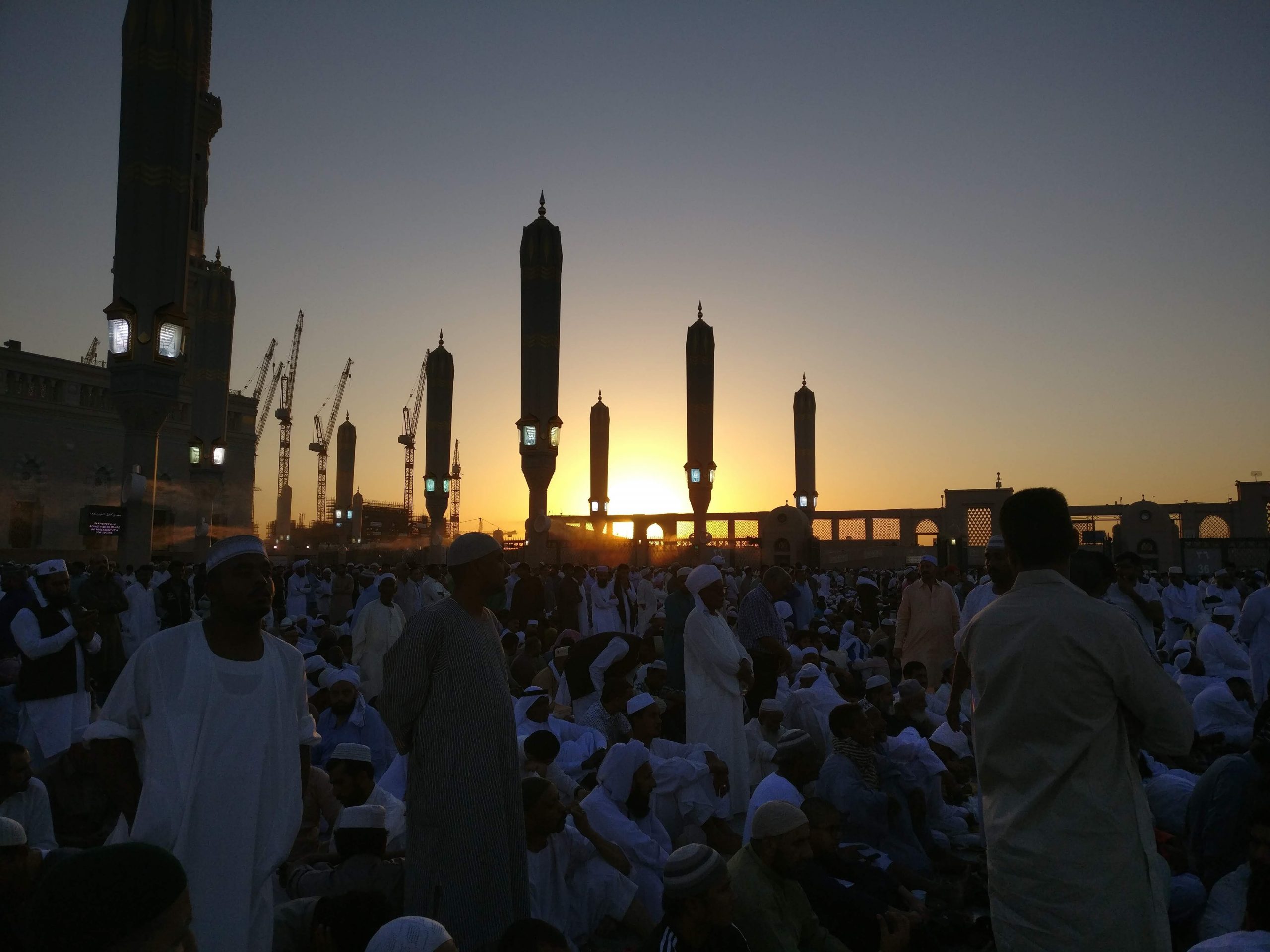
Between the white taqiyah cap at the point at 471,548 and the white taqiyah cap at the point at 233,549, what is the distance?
2.17 feet

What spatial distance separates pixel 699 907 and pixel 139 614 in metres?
9.60

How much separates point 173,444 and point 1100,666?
45383 mm

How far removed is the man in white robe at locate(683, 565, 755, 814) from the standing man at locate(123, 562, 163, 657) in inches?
285

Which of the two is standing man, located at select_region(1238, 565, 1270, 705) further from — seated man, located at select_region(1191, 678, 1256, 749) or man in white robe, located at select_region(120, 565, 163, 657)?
man in white robe, located at select_region(120, 565, 163, 657)

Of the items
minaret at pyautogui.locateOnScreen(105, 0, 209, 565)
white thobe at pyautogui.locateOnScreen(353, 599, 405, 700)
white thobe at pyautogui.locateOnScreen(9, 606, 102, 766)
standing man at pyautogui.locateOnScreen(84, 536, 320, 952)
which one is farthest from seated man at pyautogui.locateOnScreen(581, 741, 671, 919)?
minaret at pyautogui.locateOnScreen(105, 0, 209, 565)

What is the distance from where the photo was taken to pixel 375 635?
861cm

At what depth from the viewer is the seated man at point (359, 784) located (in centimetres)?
429

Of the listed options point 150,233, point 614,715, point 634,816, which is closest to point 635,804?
point 634,816

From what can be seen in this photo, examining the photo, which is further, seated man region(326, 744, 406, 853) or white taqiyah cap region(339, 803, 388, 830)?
seated man region(326, 744, 406, 853)

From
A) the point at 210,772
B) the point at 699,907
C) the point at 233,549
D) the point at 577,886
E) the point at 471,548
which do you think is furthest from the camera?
the point at 577,886

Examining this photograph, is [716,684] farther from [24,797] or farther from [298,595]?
[298,595]

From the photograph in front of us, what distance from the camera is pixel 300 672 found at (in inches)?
106

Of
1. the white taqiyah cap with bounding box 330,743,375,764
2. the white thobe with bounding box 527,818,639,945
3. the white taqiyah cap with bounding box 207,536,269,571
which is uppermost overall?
the white taqiyah cap with bounding box 207,536,269,571

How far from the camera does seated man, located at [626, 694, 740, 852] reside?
16.9 feet
